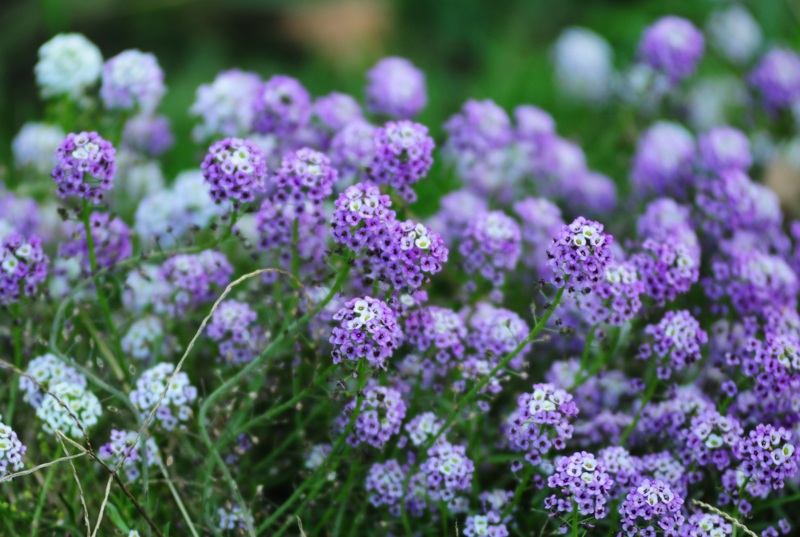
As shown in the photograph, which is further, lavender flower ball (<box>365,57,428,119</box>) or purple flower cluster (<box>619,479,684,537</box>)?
lavender flower ball (<box>365,57,428,119</box>)

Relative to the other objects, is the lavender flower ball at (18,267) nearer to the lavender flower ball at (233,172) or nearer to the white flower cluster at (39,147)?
the lavender flower ball at (233,172)

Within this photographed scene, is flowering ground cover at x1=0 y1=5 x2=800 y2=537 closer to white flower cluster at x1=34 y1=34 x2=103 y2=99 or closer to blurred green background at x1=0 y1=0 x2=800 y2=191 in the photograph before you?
white flower cluster at x1=34 y1=34 x2=103 y2=99

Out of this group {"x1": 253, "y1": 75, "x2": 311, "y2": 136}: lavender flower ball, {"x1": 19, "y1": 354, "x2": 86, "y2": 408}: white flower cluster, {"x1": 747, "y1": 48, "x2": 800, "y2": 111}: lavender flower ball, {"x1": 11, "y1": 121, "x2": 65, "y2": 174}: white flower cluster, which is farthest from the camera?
{"x1": 747, "y1": 48, "x2": 800, "y2": 111}: lavender flower ball

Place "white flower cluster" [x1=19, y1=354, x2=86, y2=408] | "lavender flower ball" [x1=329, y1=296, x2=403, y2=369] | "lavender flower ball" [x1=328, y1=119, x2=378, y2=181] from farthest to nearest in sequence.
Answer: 1. "lavender flower ball" [x1=328, y1=119, x2=378, y2=181]
2. "white flower cluster" [x1=19, y1=354, x2=86, y2=408]
3. "lavender flower ball" [x1=329, y1=296, x2=403, y2=369]

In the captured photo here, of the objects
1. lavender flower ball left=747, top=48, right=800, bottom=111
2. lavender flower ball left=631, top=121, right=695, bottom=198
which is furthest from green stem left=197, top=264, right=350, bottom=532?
lavender flower ball left=747, top=48, right=800, bottom=111

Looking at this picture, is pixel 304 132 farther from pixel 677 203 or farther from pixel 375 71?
pixel 677 203

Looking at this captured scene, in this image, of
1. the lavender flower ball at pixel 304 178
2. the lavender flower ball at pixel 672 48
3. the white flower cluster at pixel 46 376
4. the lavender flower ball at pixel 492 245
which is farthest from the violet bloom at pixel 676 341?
the lavender flower ball at pixel 672 48

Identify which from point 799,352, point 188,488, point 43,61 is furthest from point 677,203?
point 43,61

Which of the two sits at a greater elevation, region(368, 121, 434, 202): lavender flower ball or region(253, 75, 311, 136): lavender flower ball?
region(253, 75, 311, 136): lavender flower ball
